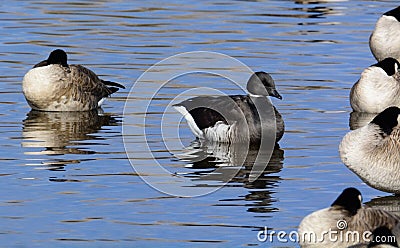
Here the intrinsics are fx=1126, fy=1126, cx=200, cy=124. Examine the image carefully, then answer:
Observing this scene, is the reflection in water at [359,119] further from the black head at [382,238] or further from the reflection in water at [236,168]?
the black head at [382,238]

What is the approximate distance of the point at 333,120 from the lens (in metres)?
17.1

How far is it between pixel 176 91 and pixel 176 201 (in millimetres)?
6854

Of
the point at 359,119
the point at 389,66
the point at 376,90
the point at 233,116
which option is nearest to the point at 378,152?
the point at 233,116

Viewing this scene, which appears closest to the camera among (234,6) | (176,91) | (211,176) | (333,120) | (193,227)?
(193,227)

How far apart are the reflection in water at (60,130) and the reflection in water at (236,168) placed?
1.48 m

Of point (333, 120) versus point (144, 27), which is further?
point (144, 27)

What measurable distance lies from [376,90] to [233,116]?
11.0ft

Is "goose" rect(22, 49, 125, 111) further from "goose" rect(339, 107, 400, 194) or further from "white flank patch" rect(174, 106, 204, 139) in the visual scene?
"goose" rect(339, 107, 400, 194)

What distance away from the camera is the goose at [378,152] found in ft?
40.4

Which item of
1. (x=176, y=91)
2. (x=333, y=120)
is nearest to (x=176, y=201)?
(x=333, y=120)

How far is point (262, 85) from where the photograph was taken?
53.0 ft

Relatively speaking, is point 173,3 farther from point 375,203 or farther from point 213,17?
point 375,203

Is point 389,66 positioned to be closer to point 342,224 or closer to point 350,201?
point 350,201

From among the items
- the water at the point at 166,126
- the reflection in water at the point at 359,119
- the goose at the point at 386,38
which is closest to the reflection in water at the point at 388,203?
the water at the point at 166,126
